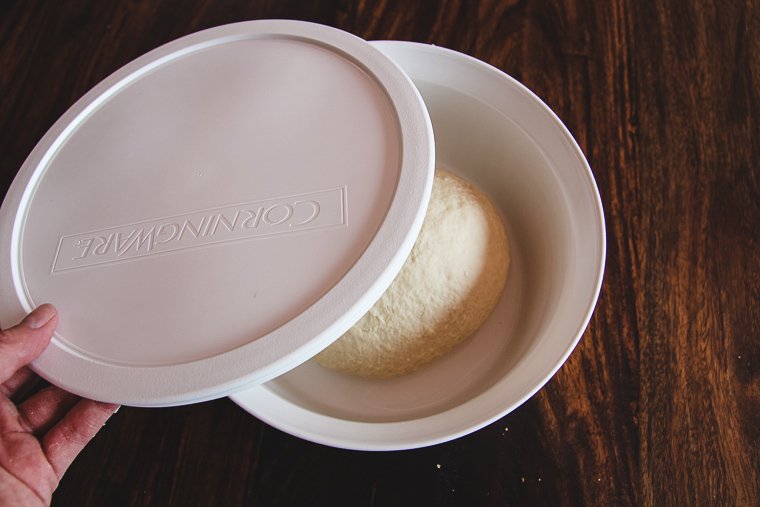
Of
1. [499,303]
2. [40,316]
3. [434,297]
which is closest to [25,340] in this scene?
[40,316]

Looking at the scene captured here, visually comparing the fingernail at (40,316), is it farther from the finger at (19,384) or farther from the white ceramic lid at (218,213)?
the finger at (19,384)

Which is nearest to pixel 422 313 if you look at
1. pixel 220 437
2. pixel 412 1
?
pixel 220 437

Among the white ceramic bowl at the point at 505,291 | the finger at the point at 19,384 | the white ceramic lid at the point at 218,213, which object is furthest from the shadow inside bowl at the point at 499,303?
the finger at the point at 19,384

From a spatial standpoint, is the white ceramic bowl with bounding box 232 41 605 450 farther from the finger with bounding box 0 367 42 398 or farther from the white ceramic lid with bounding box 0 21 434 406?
the finger with bounding box 0 367 42 398

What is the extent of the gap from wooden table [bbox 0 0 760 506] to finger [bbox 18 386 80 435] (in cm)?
7

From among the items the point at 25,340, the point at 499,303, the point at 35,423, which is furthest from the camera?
the point at 499,303

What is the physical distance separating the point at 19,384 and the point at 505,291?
663 millimetres

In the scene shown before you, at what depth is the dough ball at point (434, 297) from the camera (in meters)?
0.61

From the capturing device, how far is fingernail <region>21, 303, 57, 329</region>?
1.54 ft

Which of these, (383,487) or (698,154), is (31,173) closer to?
(383,487)

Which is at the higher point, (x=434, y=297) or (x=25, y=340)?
(x=25, y=340)

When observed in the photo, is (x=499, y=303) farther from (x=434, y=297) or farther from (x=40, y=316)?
(x=40, y=316)

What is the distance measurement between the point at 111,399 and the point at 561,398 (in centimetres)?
50

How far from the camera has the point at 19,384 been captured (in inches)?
23.9
